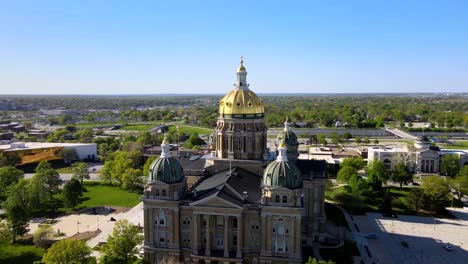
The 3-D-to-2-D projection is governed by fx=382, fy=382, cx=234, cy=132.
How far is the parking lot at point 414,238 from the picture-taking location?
184 feet

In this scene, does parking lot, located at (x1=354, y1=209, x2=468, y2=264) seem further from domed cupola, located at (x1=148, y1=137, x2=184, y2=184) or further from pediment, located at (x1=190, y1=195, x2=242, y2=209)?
domed cupola, located at (x1=148, y1=137, x2=184, y2=184)

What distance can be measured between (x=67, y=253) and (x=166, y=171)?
14.9 meters

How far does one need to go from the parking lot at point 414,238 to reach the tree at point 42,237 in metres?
48.1

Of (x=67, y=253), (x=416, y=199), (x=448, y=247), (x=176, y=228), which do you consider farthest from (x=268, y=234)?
(x=416, y=199)

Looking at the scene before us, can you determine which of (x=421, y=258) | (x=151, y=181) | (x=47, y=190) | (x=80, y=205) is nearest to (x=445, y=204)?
(x=421, y=258)

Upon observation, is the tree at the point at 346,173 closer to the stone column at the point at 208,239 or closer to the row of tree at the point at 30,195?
the stone column at the point at 208,239

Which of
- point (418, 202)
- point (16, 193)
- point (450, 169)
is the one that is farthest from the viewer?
point (450, 169)

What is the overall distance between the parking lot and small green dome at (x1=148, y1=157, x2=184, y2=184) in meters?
30.4

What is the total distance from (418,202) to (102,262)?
6064 centimetres

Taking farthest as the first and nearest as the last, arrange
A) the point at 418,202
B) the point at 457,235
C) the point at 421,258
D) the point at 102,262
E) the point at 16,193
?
the point at 418,202 → the point at 16,193 → the point at 457,235 → the point at 421,258 → the point at 102,262

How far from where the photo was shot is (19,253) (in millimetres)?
55281

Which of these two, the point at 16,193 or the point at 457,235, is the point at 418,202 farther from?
the point at 16,193

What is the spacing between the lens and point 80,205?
7838 cm

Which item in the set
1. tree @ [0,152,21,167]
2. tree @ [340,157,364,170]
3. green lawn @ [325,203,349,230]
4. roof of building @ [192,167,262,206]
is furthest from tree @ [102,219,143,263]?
tree @ [0,152,21,167]
